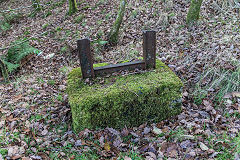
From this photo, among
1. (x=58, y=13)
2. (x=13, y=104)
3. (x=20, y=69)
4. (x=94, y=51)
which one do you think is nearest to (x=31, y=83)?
(x=13, y=104)

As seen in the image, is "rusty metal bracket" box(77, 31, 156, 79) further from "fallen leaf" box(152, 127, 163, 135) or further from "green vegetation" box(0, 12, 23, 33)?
"green vegetation" box(0, 12, 23, 33)

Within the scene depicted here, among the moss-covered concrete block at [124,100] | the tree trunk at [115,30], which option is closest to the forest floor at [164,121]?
the moss-covered concrete block at [124,100]

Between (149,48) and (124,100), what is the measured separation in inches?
44.1

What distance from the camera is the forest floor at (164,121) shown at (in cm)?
255

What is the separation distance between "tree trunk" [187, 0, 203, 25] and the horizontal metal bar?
3344 mm

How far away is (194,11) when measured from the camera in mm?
5434

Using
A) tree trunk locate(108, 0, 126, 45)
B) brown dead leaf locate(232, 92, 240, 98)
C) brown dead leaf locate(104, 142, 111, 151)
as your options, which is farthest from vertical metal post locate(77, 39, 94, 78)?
tree trunk locate(108, 0, 126, 45)

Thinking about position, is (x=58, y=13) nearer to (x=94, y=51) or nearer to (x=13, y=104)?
(x=94, y=51)

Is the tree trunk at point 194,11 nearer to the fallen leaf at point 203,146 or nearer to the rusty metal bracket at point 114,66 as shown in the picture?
the rusty metal bracket at point 114,66

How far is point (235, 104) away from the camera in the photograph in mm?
3057

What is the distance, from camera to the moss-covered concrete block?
2744 millimetres

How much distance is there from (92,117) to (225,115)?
232 cm

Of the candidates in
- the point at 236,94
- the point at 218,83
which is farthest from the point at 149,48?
the point at 236,94

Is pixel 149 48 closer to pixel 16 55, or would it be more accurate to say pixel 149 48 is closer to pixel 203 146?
pixel 203 146
